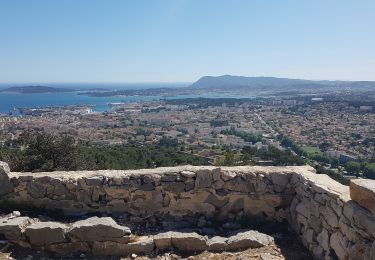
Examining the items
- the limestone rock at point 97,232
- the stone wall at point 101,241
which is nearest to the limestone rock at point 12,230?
the stone wall at point 101,241

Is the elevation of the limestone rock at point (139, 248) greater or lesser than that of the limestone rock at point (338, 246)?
lesser

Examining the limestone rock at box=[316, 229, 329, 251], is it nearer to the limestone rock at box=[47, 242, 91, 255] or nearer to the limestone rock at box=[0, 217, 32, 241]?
the limestone rock at box=[47, 242, 91, 255]

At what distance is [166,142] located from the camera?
5906 cm

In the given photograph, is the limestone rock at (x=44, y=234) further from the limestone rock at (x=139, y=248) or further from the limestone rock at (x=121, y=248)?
the limestone rock at (x=139, y=248)

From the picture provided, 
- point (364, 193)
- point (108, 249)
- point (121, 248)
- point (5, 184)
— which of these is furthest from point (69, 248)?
point (364, 193)

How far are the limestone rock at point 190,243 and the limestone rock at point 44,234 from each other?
65.2 inches

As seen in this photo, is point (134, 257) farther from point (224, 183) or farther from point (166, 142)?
point (166, 142)

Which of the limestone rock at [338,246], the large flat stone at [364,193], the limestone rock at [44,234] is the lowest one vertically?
the limestone rock at [44,234]

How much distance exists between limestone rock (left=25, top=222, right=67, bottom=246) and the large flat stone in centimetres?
406

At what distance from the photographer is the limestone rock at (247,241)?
574 centimetres

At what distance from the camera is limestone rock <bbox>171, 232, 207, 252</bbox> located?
5734 mm

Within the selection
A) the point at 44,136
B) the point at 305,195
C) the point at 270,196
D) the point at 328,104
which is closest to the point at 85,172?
the point at 270,196

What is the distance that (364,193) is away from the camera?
459 cm

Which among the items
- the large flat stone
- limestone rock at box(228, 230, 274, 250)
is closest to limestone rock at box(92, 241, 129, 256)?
limestone rock at box(228, 230, 274, 250)
